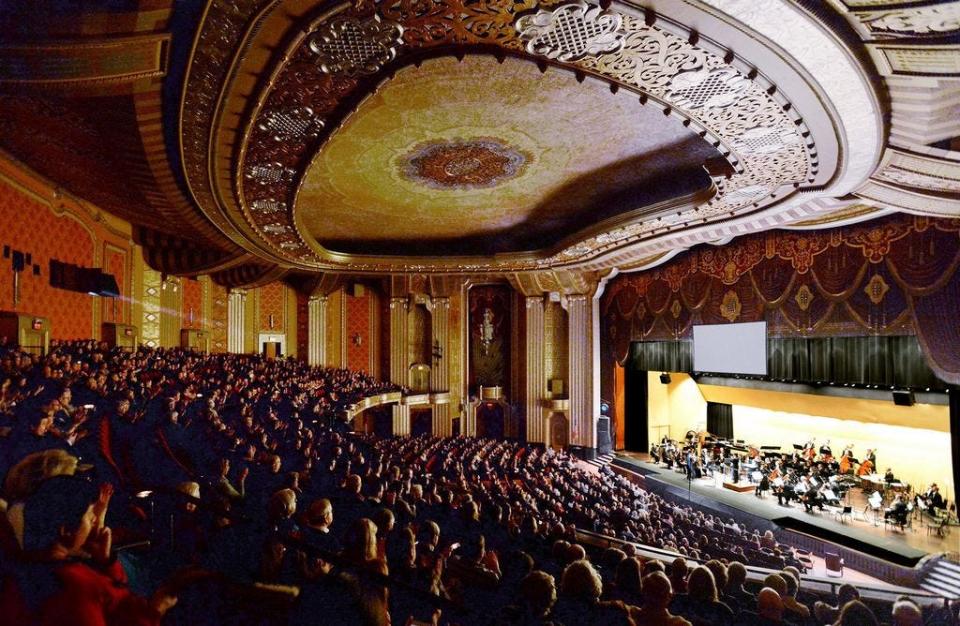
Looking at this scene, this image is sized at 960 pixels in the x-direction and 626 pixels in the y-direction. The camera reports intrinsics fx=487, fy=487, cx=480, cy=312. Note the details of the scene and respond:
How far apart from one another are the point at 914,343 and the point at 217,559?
10.1 metres

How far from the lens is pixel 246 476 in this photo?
4961mm

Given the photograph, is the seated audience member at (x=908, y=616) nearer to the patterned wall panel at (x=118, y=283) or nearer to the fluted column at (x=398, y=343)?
the patterned wall panel at (x=118, y=283)

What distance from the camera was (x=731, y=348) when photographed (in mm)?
10406

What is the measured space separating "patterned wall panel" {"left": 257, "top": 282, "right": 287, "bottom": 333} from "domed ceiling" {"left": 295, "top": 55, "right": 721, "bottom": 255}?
277cm

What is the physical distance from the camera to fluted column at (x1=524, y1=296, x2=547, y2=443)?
47.7 ft

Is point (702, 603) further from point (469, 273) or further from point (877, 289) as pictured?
point (469, 273)

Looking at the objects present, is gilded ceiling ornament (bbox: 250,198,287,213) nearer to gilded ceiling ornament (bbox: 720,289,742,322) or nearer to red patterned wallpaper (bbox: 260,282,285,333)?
red patterned wallpaper (bbox: 260,282,285,333)

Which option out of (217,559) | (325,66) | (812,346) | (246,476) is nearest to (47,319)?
(246,476)

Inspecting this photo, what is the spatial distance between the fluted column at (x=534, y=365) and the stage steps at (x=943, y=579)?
8882 mm

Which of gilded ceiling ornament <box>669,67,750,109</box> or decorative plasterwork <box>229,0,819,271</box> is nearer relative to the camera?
decorative plasterwork <box>229,0,819,271</box>

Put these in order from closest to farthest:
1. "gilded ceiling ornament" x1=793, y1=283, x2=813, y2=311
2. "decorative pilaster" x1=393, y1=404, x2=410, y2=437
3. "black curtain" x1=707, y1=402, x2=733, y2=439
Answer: "gilded ceiling ornament" x1=793, y1=283, x2=813, y2=311, "decorative pilaster" x1=393, y1=404, x2=410, y2=437, "black curtain" x1=707, y1=402, x2=733, y2=439

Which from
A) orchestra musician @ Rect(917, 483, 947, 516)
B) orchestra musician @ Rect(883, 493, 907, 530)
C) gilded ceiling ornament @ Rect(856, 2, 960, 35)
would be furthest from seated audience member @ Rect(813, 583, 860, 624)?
orchestra musician @ Rect(917, 483, 947, 516)

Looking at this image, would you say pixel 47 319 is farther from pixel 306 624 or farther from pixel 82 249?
pixel 306 624

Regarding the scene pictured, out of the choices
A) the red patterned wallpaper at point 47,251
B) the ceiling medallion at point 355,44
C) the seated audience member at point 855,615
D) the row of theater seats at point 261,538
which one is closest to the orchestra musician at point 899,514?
the row of theater seats at point 261,538
